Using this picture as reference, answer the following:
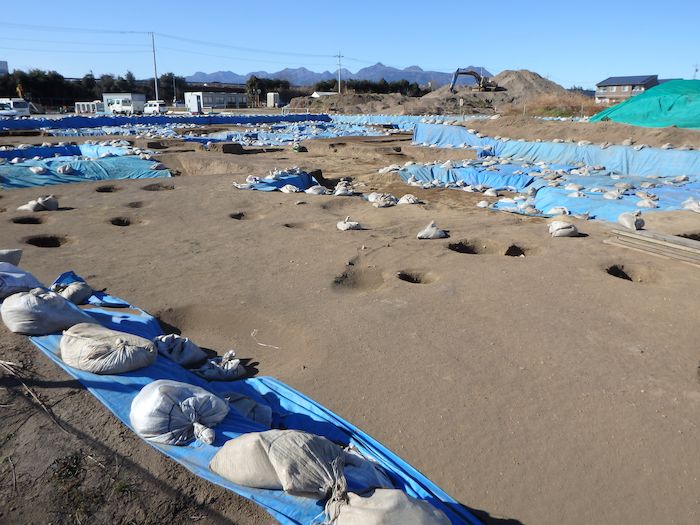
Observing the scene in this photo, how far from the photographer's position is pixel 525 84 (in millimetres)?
48781

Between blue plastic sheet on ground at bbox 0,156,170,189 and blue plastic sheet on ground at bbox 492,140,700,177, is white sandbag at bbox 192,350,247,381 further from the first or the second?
blue plastic sheet on ground at bbox 492,140,700,177

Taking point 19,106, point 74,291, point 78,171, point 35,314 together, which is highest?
point 19,106

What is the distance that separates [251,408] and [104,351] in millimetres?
1076

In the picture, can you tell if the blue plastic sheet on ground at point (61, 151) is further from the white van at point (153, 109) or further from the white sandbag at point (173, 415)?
the white van at point (153, 109)

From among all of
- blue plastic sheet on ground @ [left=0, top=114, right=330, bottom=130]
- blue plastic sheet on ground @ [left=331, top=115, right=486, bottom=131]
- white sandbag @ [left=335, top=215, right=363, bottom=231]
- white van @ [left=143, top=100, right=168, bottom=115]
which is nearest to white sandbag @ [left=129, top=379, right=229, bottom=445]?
white sandbag @ [left=335, top=215, right=363, bottom=231]

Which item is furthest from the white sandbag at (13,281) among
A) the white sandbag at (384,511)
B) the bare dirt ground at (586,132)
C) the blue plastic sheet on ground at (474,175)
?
the bare dirt ground at (586,132)

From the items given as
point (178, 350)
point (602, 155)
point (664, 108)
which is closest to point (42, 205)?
point (178, 350)

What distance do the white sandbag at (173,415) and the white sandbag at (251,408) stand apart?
363 millimetres

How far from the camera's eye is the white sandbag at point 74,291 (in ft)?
15.3

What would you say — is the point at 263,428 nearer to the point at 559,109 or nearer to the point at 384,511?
the point at 384,511

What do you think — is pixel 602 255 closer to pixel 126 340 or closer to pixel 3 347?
pixel 126 340

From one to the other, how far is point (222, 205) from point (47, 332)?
20.4 ft

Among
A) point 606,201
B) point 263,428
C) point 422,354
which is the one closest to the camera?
point 263,428

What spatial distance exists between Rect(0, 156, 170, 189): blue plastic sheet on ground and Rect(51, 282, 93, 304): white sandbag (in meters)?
8.66
